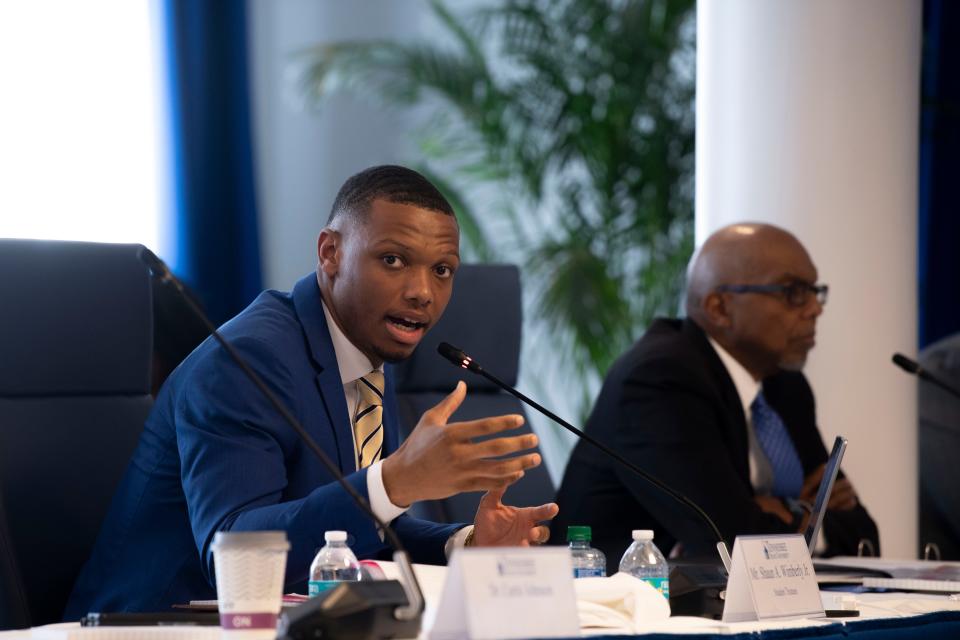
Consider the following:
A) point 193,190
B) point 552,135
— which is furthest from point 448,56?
point 193,190

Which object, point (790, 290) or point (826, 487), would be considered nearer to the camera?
point (826, 487)

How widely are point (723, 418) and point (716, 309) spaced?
335mm

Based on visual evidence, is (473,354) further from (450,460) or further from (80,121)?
(80,121)

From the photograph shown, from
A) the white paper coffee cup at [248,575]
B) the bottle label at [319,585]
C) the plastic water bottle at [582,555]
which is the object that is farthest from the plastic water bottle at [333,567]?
the plastic water bottle at [582,555]

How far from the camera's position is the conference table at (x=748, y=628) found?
138 centimetres

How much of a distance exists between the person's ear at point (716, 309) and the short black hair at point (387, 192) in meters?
1.20

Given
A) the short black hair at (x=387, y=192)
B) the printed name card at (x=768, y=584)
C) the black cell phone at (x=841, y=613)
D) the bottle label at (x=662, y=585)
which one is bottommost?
the black cell phone at (x=841, y=613)

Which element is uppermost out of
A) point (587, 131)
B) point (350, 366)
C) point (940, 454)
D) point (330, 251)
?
point (587, 131)

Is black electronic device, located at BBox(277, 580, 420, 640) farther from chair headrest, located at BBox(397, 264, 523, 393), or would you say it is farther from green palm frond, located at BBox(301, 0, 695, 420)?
green palm frond, located at BBox(301, 0, 695, 420)

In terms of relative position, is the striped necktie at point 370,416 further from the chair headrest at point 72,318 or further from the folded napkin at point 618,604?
the folded napkin at point 618,604

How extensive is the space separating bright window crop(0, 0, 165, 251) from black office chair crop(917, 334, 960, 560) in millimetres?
2787

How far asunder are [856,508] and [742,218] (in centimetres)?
80

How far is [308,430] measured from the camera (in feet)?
6.61

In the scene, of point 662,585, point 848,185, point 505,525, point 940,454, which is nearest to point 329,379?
point 505,525
